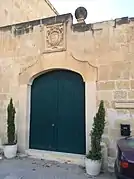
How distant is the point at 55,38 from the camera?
21.2 feet

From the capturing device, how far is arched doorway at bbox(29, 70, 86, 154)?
6.14 m

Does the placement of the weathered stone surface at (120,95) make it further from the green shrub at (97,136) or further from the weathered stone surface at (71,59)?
the green shrub at (97,136)

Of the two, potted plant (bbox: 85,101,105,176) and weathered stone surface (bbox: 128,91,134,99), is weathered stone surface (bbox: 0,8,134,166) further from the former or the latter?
potted plant (bbox: 85,101,105,176)

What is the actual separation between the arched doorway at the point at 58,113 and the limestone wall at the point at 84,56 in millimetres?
399

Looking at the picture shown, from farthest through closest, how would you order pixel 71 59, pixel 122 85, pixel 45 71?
pixel 45 71 → pixel 71 59 → pixel 122 85

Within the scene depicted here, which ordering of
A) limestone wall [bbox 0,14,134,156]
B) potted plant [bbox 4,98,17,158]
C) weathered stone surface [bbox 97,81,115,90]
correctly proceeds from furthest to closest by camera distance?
potted plant [bbox 4,98,17,158] → weathered stone surface [bbox 97,81,115,90] → limestone wall [bbox 0,14,134,156]

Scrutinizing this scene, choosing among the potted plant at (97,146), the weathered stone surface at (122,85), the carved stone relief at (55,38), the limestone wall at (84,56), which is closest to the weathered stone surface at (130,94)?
the limestone wall at (84,56)

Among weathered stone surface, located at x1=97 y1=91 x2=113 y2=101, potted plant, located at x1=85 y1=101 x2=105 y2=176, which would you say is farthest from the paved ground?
weathered stone surface, located at x1=97 y1=91 x2=113 y2=101

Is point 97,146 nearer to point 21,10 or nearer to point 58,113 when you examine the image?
point 58,113

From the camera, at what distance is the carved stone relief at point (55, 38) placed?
634 cm

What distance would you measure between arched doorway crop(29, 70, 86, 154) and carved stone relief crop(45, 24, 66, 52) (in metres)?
0.67

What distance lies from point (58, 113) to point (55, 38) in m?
2.12

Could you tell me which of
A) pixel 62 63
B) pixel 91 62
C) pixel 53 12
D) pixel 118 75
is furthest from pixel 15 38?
pixel 53 12

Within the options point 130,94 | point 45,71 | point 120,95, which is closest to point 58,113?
point 45,71
